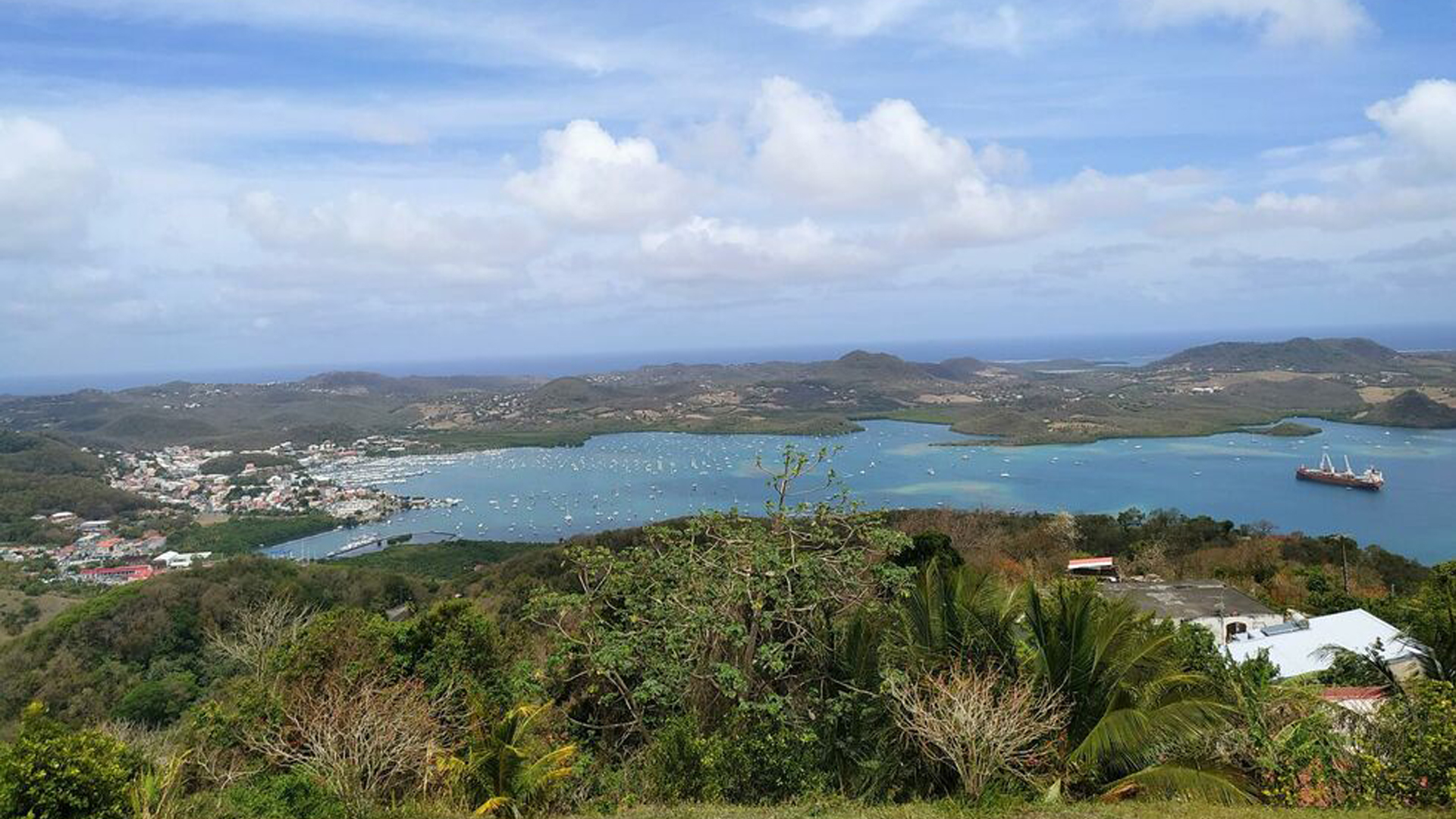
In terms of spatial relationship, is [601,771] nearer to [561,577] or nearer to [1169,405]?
[561,577]

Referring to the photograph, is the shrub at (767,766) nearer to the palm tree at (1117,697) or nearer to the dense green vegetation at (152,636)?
the palm tree at (1117,697)

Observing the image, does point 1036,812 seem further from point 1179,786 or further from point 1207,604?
point 1207,604

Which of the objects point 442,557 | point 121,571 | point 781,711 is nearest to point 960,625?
point 781,711

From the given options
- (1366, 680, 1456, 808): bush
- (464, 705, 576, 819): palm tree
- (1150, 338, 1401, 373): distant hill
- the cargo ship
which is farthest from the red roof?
(1150, 338, 1401, 373): distant hill

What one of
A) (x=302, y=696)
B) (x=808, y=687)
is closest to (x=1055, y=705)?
(x=808, y=687)

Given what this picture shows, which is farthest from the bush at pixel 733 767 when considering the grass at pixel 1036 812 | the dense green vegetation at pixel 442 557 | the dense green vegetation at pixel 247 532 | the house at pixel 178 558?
the dense green vegetation at pixel 247 532

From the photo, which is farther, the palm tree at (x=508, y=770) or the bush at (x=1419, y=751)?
the palm tree at (x=508, y=770)
